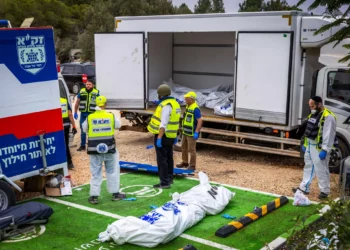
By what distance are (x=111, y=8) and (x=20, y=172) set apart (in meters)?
26.0

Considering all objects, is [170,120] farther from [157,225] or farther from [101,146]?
[157,225]

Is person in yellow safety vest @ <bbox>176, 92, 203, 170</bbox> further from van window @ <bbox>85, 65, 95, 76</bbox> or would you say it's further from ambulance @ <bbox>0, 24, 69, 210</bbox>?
van window @ <bbox>85, 65, 95, 76</bbox>

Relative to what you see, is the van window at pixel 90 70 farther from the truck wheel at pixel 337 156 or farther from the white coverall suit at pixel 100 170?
the white coverall suit at pixel 100 170

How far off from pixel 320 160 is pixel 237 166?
2.75 metres

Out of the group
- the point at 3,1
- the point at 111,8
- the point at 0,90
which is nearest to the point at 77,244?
the point at 0,90

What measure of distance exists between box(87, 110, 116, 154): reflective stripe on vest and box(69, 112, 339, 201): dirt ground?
185 centimetres

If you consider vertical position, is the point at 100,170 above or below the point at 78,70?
below

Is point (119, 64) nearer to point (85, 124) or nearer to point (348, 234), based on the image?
point (85, 124)

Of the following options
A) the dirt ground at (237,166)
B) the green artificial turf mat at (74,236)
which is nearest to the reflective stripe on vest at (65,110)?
the dirt ground at (237,166)

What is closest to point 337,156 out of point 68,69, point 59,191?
point 59,191

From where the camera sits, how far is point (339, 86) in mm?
9625

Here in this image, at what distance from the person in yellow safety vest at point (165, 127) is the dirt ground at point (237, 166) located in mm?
1283

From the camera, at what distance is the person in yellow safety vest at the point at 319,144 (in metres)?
7.79

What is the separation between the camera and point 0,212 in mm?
6375
